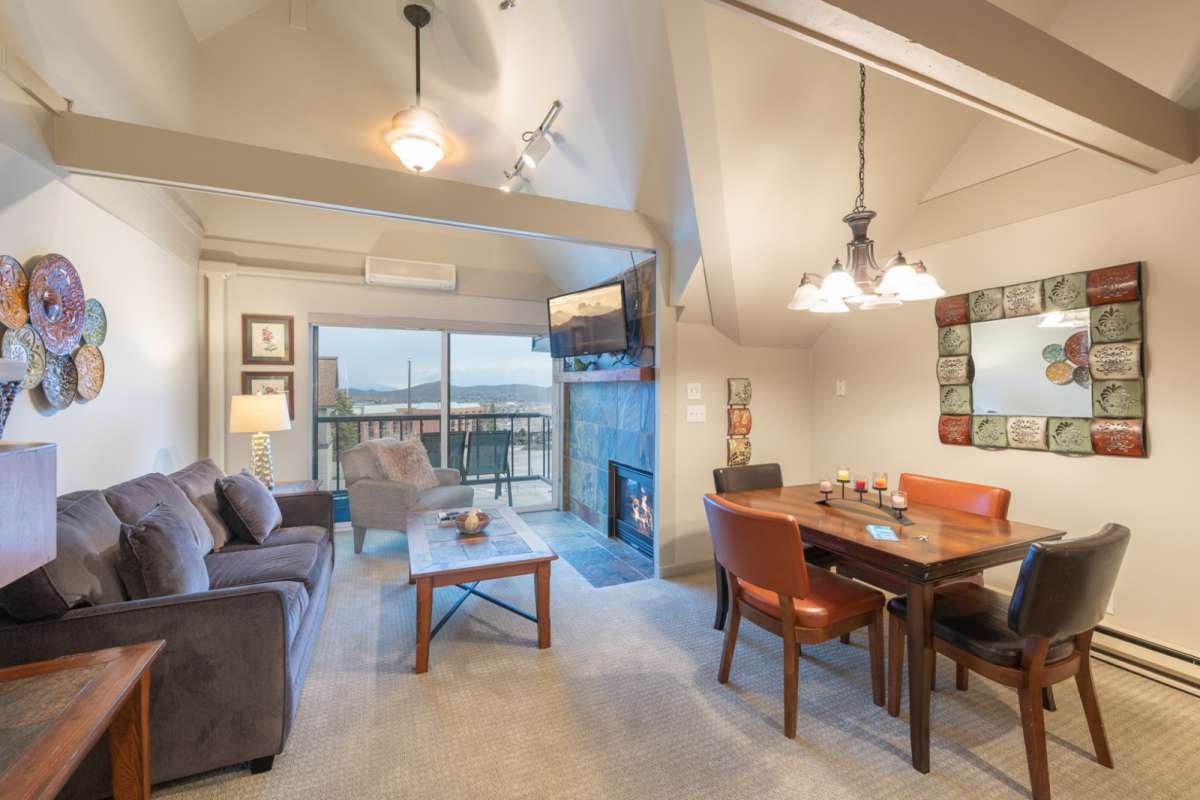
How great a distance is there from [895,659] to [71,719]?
8.03 ft

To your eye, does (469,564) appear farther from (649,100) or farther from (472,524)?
(649,100)

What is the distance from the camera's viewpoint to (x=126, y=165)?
2.16 metres

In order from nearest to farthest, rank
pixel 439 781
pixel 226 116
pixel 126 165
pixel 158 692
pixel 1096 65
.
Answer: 1. pixel 158 692
2. pixel 439 781
3. pixel 1096 65
4. pixel 126 165
5. pixel 226 116

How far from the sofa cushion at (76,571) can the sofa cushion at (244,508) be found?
0.71 m

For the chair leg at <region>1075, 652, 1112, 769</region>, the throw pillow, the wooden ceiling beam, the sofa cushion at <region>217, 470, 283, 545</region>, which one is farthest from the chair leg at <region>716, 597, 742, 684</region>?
the throw pillow

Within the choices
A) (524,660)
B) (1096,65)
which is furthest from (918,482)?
(524,660)

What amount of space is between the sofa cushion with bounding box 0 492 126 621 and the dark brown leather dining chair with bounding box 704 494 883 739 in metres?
2.15

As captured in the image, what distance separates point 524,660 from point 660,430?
5.60 ft

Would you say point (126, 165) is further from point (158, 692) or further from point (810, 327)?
point (810, 327)

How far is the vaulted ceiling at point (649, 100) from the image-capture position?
85.8 inches

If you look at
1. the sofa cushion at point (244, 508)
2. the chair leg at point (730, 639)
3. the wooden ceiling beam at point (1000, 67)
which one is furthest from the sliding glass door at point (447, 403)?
the wooden ceiling beam at point (1000, 67)

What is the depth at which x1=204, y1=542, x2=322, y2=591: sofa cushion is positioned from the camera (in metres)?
2.23

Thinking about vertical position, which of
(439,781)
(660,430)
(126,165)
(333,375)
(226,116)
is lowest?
(439,781)

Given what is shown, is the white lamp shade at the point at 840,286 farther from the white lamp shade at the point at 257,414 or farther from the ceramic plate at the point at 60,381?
the white lamp shade at the point at 257,414
